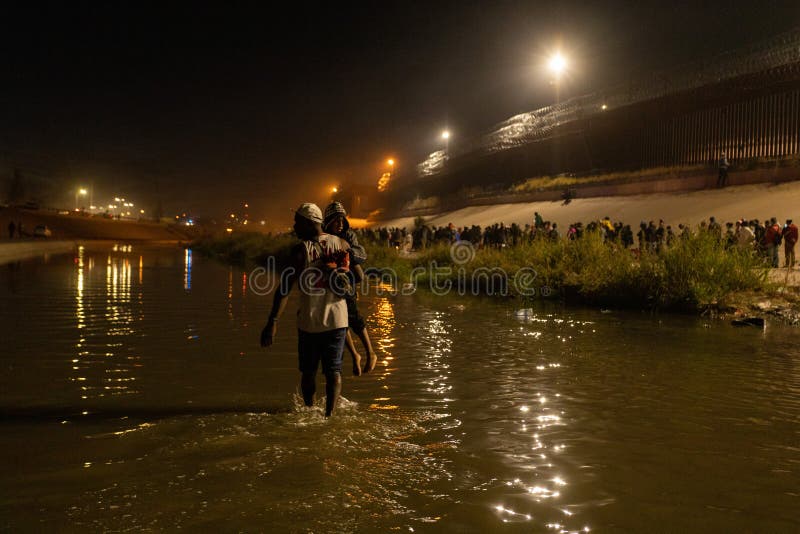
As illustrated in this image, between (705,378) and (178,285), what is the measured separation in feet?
53.7

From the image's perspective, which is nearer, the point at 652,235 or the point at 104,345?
the point at 104,345

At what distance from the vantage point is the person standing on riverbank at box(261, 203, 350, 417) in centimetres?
586

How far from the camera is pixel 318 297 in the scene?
5.87m

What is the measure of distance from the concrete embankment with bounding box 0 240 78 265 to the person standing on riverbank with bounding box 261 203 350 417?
2872 centimetres

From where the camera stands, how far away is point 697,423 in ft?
20.4

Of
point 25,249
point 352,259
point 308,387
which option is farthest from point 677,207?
point 25,249

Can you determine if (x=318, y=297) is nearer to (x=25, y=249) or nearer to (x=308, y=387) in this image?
(x=308, y=387)

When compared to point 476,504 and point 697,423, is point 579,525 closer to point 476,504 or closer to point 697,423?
point 476,504

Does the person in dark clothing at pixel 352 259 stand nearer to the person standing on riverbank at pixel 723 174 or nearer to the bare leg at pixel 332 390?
the bare leg at pixel 332 390

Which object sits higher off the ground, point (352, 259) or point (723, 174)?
point (723, 174)

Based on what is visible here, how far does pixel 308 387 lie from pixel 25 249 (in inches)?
1569

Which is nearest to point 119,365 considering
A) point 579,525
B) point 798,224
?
point 579,525

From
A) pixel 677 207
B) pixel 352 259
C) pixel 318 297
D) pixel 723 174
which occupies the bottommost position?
pixel 318 297

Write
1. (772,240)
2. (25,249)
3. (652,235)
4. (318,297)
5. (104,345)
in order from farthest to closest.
A: (25,249)
(652,235)
(772,240)
(104,345)
(318,297)
